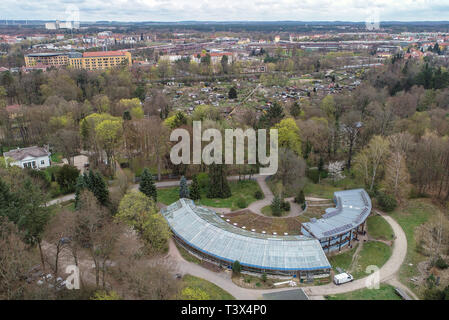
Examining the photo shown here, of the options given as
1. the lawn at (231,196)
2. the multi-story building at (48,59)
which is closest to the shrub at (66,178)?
the lawn at (231,196)

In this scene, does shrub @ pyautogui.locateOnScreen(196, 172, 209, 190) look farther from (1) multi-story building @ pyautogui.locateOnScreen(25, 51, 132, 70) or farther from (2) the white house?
(1) multi-story building @ pyautogui.locateOnScreen(25, 51, 132, 70)

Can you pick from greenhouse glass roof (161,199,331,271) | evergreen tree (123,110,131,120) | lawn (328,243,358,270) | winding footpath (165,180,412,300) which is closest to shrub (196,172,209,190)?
greenhouse glass roof (161,199,331,271)

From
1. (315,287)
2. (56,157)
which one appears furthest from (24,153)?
(315,287)

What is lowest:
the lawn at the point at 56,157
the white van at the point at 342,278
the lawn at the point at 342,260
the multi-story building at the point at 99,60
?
the lawn at the point at 342,260

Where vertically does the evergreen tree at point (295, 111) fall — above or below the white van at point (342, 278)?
above

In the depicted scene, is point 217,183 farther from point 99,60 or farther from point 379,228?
point 99,60

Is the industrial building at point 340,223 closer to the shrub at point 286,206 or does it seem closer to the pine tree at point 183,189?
the shrub at point 286,206
